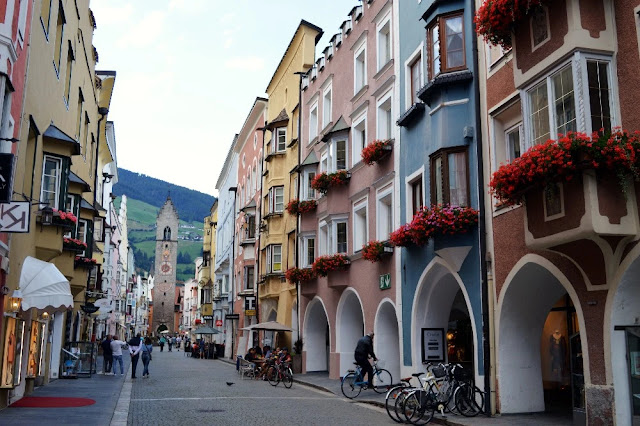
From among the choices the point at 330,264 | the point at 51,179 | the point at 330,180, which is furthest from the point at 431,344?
the point at 51,179

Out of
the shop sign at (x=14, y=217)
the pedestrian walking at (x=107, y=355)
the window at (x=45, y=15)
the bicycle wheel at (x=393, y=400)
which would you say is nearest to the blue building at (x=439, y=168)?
the bicycle wheel at (x=393, y=400)

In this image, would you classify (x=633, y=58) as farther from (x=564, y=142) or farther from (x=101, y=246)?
(x=101, y=246)

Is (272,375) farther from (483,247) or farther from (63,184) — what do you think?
(483,247)

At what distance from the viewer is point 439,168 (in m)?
18.2

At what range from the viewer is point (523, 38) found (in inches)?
527

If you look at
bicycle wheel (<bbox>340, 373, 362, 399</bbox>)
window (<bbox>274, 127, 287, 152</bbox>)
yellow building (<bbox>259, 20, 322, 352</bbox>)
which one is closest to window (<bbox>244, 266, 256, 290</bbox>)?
yellow building (<bbox>259, 20, 322, 352</bbox>)

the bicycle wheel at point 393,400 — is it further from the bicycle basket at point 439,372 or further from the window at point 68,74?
the window at point 68,74

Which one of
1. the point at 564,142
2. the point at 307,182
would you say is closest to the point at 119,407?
the point at 564,142

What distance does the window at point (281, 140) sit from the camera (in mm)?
38531

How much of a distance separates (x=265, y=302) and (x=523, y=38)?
94.4ft

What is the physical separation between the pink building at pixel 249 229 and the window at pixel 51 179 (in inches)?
929

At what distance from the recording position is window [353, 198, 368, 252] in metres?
26.0

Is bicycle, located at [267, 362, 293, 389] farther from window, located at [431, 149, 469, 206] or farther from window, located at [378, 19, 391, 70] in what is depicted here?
window, located at [378, 19, 391, 70]

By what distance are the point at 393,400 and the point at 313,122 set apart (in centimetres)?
1969
